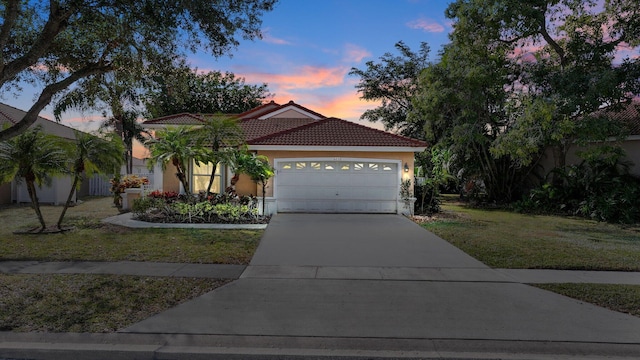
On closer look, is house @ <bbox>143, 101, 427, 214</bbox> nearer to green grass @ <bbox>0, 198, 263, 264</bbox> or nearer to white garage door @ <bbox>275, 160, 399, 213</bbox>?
white garage door @ <bbox>275, 160, 399, 213</bbox>

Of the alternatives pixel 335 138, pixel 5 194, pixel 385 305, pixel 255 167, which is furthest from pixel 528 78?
pixel 5 194

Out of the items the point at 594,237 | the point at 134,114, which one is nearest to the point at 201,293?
the point at 134,114

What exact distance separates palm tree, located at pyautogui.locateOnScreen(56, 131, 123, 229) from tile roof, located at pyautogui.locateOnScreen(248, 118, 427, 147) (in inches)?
199

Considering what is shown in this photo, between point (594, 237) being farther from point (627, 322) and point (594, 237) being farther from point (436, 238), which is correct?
point (627, 322)

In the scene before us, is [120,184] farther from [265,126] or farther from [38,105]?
[38,105]

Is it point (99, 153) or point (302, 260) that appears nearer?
point (302, 260)

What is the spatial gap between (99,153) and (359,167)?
8.91m

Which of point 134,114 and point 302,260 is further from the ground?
point 134,114

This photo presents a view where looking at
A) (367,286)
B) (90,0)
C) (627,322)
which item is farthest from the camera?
(90,0)

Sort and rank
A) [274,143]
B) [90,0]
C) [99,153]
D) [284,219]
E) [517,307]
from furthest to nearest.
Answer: [274,143] < [284,219] < [99,153] < [90,0] < [517,307]

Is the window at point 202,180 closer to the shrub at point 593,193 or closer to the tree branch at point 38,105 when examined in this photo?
the tree branch at point 38,105

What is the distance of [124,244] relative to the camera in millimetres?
9695

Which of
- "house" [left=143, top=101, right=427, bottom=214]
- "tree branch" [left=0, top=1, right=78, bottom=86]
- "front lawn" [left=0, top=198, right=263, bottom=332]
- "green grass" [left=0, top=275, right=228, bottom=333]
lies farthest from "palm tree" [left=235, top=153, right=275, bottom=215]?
"green grass" [left=0, top=275, right=228, bottom=333]

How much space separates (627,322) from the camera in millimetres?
5105
